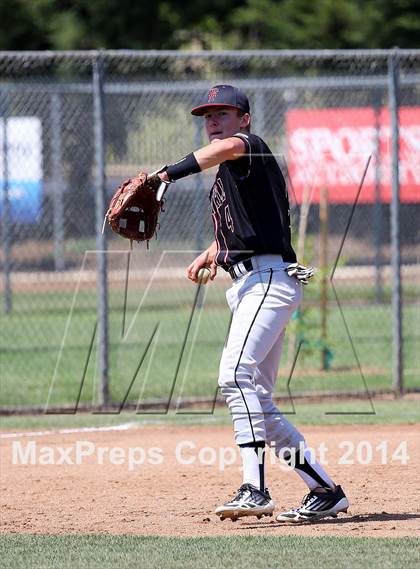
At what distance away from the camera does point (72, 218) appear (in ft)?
56.5

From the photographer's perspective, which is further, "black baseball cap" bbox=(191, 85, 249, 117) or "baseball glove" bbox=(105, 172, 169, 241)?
"black baseball cap" bbox=(191, 85, 249, 117)

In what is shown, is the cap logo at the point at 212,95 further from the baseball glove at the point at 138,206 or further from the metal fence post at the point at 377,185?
the metal fence post at the point at 377,185

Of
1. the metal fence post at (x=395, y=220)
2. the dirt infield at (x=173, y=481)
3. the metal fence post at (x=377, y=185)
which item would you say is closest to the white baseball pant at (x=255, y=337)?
the dirt infield at (x=173, y=481)

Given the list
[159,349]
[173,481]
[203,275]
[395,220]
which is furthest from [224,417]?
[203,275]

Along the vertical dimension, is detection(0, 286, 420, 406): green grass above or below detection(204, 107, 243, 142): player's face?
below

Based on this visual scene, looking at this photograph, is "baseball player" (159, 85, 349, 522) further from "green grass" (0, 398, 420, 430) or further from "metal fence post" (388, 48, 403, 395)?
"metal fence post" (388, 48, 403, 395)

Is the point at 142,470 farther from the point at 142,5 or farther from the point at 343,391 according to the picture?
the point at 142,5

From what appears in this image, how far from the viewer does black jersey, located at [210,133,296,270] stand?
616 centimetres

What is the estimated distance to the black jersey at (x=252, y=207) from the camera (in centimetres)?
616

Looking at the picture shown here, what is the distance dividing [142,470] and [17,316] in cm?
800

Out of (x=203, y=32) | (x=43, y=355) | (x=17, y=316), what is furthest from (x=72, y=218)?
(x=203, y=32)

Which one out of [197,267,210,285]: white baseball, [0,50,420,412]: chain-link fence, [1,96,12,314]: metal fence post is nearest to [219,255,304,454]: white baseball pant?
[197,267,210,285]: white baseball

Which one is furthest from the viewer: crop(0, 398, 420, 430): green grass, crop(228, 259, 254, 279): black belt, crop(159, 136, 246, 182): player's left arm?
crop(0, 398, 420, 430): green grass

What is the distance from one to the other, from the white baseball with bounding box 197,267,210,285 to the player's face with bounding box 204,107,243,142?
782 mm
